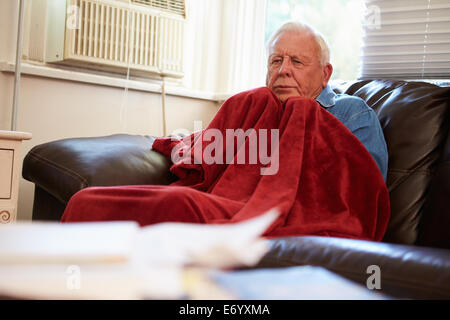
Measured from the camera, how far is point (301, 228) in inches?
49.5

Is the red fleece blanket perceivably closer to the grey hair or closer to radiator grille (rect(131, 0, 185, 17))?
the grey hair

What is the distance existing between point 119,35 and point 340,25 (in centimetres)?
116

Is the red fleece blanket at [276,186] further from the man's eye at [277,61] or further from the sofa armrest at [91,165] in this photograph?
the man's eye at [277,61]

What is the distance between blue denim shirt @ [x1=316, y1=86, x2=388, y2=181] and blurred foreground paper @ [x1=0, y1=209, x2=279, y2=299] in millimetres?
1171

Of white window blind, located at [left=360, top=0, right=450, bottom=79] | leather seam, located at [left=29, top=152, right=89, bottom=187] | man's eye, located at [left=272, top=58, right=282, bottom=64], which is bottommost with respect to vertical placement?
leather seam, located at [left=29, top=152, right=89, bottom=187]

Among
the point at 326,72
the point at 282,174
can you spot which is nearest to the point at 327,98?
the point at 326,72

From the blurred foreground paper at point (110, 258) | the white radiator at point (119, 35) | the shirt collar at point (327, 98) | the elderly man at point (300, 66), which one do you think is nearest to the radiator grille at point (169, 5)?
the white radiator at point (119, 35)

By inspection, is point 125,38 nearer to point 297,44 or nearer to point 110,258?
point 297,44

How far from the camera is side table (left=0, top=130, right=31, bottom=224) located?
5.23 feet

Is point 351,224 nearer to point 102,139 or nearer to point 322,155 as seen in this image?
point 322,155

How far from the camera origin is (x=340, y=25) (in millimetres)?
2639

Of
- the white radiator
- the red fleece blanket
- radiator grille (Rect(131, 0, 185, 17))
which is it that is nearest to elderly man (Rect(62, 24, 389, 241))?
the red fleece blanket

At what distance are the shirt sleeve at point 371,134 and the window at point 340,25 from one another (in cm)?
102
